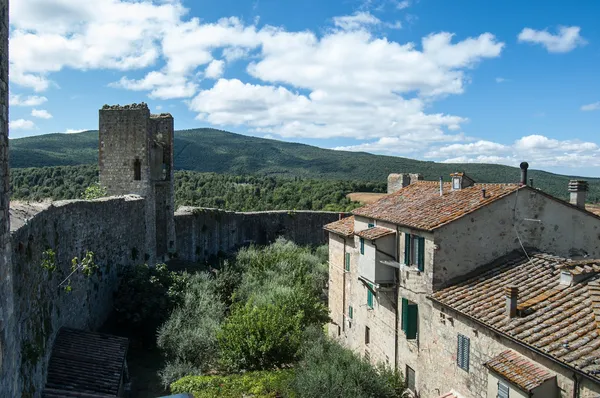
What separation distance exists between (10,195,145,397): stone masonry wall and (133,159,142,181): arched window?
1.57 m

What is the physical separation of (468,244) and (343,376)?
4.70 metres

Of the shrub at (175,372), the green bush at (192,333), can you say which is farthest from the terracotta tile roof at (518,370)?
the green bush at (192,333)

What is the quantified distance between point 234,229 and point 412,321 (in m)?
21.8

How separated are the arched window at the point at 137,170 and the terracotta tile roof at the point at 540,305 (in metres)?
15.3

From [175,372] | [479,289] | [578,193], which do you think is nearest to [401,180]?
[578,193]

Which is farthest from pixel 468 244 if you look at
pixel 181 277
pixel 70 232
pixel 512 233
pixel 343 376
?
pixel 181 277

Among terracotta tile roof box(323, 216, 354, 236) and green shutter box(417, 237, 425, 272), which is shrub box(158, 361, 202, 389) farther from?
green shutter box(417, 237, 425, 272)

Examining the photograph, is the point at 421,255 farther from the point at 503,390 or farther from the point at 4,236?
the point at 4,236

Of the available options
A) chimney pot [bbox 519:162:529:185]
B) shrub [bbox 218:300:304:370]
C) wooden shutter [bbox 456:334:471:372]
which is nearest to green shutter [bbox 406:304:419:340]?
wooden shutter [bbox 456:334:471:372]

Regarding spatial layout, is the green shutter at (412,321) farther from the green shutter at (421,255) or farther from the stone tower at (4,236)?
the stone tower at (4,236)

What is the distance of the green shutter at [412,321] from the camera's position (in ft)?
43.1

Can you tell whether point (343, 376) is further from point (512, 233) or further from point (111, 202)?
point (111, 202)

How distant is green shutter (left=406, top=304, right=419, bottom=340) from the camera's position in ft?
43.1

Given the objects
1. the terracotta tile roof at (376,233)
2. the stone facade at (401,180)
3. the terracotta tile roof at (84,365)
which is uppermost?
the stone facade at (401,180)
